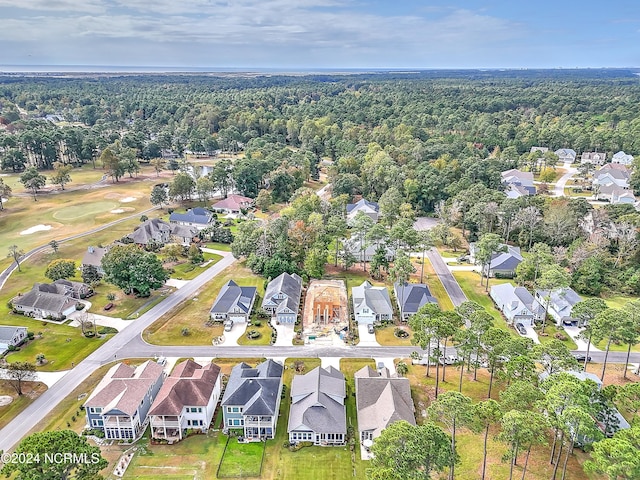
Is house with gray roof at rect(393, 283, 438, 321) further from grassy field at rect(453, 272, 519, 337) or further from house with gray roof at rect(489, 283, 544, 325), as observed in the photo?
house with gray roof at rect(489, 283, 544, 325)

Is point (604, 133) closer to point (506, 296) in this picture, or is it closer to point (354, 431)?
point (506, 296)

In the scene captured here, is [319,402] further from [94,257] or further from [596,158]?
[596,158]

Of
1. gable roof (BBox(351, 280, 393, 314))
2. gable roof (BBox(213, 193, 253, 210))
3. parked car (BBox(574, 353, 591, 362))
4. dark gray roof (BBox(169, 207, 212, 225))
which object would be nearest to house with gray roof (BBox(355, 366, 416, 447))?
gable roof (BBox(351, 280, 393, 314))

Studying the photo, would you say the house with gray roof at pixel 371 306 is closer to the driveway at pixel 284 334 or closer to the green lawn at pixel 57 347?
the driveway at pixel 284 334

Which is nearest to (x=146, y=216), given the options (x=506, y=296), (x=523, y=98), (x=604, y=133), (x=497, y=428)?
(x=506, y=296)

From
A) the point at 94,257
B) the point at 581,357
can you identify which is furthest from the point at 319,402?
the point at 94,257

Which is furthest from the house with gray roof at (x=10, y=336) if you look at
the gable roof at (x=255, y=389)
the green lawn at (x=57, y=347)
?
the gable roof at (x=255, y=389)
